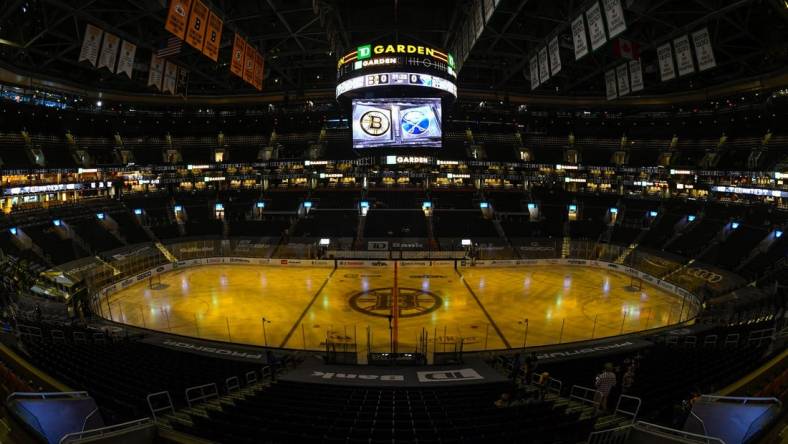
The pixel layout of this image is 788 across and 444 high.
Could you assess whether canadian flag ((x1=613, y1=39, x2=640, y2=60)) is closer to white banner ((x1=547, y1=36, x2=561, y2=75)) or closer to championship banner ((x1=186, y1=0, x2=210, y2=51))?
white banner ((x1=547, y1=36, x2=561, y2=75))

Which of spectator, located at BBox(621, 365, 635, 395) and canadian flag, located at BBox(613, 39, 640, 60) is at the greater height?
canadian flag, located at BBox(613, 39, 640, 60)

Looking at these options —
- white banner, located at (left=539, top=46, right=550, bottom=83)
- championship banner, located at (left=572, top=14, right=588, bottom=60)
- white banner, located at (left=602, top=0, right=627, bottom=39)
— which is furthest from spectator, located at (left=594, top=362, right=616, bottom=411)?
white banner, located at (left=539, top=46, right=550, bottom=83)

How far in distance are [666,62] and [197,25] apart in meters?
26.8

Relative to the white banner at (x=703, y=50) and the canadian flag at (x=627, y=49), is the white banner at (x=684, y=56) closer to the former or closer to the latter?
the white banner at (x=703, y=50)

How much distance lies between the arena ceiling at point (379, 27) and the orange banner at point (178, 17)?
727 cm

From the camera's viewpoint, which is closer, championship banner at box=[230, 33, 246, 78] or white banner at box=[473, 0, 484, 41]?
white banner at box=[473, 0, 484, 41]

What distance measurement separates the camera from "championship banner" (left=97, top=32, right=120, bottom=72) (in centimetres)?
2526

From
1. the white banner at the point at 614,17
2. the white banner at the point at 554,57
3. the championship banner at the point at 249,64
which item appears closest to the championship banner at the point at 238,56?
the championship banner at the point at 249,64

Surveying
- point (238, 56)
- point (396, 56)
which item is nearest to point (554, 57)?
point (396, 56)

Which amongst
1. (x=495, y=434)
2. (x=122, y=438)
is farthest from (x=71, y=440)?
(x=495, y=434)

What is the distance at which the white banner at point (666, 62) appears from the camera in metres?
25.3

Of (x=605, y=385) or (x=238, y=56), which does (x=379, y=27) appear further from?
(x=605, y=385)

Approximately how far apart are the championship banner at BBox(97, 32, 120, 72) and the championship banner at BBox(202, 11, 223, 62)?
6.46m

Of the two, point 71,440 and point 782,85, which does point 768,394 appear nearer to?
point 71,440
